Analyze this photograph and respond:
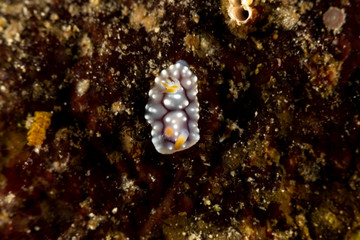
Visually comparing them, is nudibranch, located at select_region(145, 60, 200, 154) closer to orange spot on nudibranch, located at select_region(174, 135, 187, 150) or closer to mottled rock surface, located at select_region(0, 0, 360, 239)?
orange spot on nudibranch, located at select_region(174, 135, 187, 150)

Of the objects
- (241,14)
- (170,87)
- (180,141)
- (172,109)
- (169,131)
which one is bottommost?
(180,141)

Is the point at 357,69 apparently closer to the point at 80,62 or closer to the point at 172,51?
the point at 172,51

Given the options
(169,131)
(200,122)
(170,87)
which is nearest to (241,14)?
(170,87)

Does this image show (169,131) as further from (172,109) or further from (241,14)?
(241,14)

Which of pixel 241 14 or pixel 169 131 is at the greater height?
pixel 241 14

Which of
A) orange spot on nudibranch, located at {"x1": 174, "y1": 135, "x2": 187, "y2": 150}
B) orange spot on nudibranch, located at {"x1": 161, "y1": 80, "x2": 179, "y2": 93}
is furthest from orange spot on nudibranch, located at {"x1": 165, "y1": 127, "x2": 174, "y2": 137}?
orange spot on nudibranch, located at {"x1": 161, "y1": 80, "x2": 179, "y2": 93}

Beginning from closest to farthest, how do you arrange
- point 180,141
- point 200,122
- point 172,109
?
point 180,141, point 172,109, point 200,122

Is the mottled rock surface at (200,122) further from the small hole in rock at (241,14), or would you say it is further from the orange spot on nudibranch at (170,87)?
the orange spot on nudibranch at (170,87)
